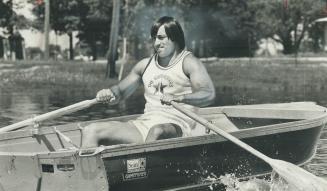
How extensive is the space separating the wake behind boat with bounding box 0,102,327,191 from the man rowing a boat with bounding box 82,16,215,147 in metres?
0.34

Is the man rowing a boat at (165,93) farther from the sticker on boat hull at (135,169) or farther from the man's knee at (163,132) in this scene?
the sticker on boat hull at (135,169)

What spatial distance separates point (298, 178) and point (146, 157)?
1712 millimetres

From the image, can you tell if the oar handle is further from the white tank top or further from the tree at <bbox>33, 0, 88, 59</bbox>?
the tree at <bbox>33, 0, 88, 59</bbox>

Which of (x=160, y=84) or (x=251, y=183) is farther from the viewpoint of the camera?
(x=251, y=183)

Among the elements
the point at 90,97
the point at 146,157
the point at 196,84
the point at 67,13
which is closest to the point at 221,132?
the point at 196,84

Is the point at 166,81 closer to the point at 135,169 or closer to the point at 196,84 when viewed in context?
the point at 196,84

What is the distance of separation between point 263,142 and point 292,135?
2.00 ft

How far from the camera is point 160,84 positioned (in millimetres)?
8266

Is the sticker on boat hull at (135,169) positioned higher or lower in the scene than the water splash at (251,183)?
higher

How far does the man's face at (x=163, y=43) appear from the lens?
26.6ft

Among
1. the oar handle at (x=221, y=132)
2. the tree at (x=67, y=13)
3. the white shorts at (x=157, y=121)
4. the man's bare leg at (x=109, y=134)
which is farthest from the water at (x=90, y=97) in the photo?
the tree at (x=67, y=13)

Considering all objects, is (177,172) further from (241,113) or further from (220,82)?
(220,82)

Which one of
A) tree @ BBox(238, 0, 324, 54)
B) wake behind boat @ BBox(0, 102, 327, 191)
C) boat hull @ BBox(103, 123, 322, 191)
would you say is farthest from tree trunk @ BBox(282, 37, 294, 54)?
boat hull @ BBox(103, 123, 322, 191)

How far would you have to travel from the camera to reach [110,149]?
7.29m
